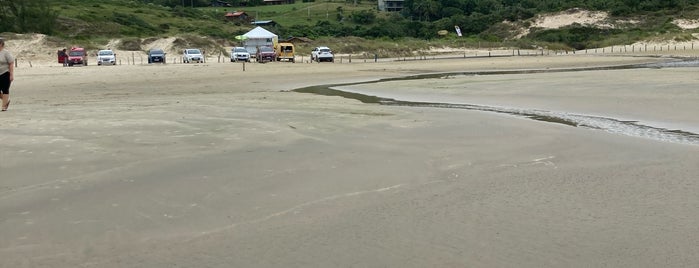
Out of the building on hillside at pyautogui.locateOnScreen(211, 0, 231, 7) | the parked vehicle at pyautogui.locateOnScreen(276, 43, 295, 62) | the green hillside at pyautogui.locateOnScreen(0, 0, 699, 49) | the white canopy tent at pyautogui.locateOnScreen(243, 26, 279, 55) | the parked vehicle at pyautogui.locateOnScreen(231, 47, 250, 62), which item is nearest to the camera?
the parked vehicle at pyautogui.locateOnScreen(231, 47, 250, 62)

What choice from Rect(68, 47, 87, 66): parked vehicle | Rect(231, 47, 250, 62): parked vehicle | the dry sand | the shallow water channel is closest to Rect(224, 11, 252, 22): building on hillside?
Rect(231, 47, 250, 62): parked vehicle

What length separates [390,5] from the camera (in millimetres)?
146250

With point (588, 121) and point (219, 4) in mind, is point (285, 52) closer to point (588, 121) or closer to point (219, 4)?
point (588, 121)

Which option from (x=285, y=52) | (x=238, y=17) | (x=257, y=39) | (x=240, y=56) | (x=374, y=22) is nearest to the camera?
(x=240, y=56)

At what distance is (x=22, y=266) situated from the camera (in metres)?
4.50

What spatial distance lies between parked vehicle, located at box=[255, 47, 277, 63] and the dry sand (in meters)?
35.0

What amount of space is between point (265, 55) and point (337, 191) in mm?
42783

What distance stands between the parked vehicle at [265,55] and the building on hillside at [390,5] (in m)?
97.1

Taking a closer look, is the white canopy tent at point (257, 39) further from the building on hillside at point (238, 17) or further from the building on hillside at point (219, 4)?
the building on hillside at point (219, 4)

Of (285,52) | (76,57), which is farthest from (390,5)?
(76,57)

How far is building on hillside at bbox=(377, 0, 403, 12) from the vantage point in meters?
144

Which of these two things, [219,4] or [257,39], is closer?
[257,39]

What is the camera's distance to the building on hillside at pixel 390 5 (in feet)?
472

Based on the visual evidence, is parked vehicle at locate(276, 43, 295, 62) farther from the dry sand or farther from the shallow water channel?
the dry sand
